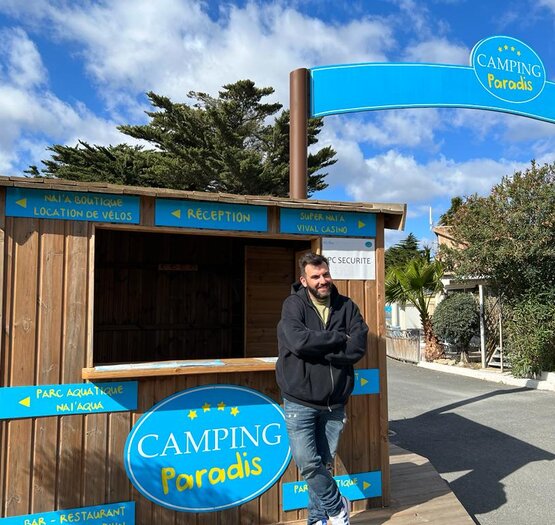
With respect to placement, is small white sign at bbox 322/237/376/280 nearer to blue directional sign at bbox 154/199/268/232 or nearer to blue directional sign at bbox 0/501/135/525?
blue directional sign at bbox 154/199/268/232

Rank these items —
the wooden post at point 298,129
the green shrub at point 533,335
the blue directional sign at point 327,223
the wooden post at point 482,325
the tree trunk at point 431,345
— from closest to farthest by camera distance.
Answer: the blue directional sign at point 327,223 → the wooden post at point 298,129 → the green shrub at point 533,335 → the wooden post at point 482,325 → the tree trunk at point 431,345

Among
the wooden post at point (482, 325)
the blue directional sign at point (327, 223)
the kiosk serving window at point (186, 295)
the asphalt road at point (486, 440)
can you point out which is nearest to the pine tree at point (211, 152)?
the wooden post at point (482, 325)

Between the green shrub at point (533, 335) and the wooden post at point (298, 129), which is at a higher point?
the wooden post at point (298, 129)

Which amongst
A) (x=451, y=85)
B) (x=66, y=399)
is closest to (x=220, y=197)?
(x=66, y=399)

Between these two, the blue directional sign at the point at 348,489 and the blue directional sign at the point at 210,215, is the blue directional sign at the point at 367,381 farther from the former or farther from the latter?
the blue directional sign at the point at 210,215

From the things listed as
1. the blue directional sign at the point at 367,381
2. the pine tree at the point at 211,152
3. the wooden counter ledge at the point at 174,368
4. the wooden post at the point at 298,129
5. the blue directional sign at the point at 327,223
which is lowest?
the blue directional sign at the point at 367,381

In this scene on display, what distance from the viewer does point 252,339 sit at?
643 cm

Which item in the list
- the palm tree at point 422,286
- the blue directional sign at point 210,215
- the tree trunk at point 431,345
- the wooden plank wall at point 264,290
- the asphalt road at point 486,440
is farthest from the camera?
the tree trunk at point 431,345

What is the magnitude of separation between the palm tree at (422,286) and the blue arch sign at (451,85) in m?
8.25

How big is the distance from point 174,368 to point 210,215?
1123 millimetres

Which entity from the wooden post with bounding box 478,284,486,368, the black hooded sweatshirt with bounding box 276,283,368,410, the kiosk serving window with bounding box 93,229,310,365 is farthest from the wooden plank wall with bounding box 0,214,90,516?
the wooden post with bounding box 478,284,486,368

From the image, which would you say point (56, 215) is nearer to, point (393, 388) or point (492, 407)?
point (492, 407)

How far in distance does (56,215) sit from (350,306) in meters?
2.02

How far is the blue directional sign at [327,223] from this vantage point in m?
4.14
